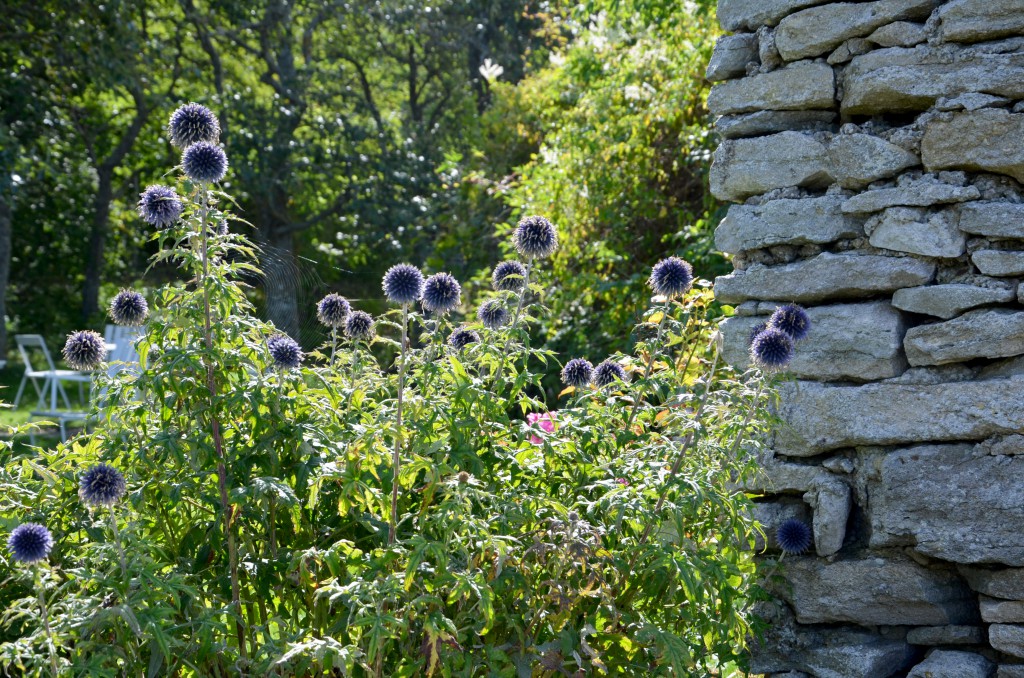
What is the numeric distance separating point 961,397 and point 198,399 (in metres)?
2.11

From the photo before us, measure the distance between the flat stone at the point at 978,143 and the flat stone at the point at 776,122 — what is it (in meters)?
0.36

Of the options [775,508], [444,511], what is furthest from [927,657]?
[444,511]

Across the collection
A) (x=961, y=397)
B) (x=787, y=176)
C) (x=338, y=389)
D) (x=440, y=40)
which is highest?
(x=440, y=40)

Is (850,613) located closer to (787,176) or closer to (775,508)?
(775,508)

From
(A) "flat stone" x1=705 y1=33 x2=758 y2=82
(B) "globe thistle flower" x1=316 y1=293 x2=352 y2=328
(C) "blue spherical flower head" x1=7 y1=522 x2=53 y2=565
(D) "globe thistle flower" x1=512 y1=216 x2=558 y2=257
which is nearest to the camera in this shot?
(C) "blue spherical flower head" x1=7 y1=522 x2=53 y2=565

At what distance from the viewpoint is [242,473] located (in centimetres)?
239

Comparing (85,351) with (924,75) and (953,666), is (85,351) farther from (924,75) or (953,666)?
(953,666)

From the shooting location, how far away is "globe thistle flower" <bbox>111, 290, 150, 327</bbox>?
284 centimetres

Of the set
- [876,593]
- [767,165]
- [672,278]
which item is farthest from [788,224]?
[876,593]

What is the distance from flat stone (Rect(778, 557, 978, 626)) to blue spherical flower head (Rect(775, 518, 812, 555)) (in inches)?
4.9

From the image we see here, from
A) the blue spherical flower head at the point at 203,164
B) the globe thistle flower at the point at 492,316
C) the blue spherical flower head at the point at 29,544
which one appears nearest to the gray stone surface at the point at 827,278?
the globe thistle flower at the point at 492,316

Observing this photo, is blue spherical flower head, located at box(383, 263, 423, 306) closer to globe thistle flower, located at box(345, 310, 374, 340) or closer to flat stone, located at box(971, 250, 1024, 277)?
globe thistle flower, located at box(345, 310, 374, 340)

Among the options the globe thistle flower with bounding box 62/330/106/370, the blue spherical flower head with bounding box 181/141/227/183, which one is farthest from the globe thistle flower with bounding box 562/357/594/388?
the globe thistle flower with bounding box 62/330/106/370

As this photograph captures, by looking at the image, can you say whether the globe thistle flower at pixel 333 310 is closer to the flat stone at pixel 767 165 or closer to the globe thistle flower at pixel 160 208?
the globe thistle flower at pixel 160 208
